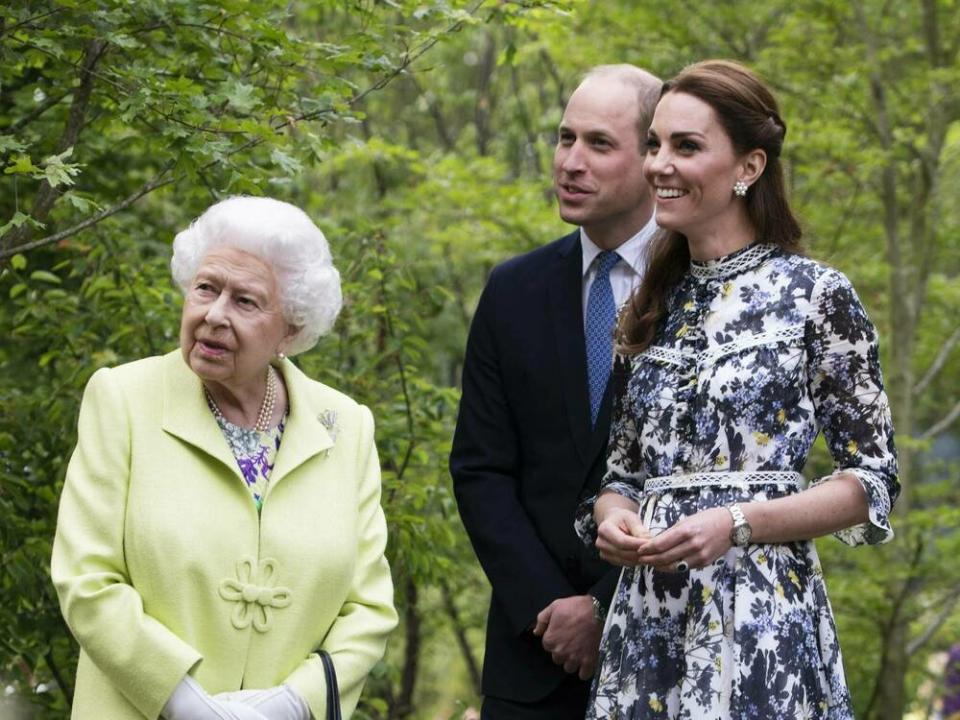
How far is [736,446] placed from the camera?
3.20 metres

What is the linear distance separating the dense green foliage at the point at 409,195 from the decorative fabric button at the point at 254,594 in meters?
1.12

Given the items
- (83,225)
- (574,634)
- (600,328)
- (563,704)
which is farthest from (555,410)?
(83,225)

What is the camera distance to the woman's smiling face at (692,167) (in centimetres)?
330

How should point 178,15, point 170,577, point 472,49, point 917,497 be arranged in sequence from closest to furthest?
point 170,577 → point 178,15 → point 917,497 → point 472,49

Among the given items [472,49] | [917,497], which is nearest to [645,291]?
[917,497]

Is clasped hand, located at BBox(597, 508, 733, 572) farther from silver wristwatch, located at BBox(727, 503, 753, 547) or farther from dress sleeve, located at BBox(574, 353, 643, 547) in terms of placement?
dress sleeve, located at BBox(574, 353, 643, 547)

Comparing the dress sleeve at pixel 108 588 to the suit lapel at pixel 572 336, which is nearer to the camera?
the dress sleeve at pixel 108 588

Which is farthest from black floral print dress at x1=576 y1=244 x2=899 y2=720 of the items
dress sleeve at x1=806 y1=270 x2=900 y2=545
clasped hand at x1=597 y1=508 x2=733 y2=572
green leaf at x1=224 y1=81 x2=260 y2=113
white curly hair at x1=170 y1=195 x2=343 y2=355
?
green leaf at x1=224 y1=81 x2=260 y2=113

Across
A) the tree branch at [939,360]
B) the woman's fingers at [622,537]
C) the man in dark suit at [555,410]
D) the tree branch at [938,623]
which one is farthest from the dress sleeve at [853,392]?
the tree branch at [939,360]

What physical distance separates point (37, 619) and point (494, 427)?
2007 mm

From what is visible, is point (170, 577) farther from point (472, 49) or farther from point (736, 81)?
point (472, 49)

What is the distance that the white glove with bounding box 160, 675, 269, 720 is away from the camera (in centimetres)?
306

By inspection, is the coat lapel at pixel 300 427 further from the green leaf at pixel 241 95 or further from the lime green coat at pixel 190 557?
the green leaf at pixel 241 95

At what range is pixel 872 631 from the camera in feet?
29.6
